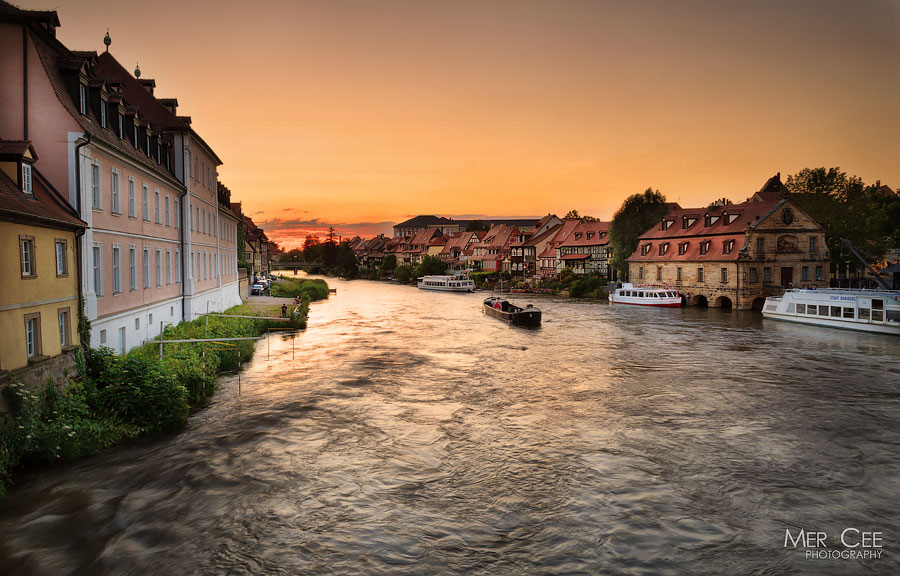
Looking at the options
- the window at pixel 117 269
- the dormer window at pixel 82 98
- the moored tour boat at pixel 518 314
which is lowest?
the moored tour boat at pixel 518 314

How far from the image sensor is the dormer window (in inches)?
712

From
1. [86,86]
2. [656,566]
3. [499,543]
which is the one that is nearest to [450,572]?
[499,543]

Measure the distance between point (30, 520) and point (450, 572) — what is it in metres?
8.24

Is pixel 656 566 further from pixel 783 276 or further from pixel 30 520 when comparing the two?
pixel 783 276

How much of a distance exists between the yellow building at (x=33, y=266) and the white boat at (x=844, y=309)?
45.2 meters

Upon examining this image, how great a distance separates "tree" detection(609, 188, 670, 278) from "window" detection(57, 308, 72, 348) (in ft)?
217

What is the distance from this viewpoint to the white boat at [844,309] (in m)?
38.2

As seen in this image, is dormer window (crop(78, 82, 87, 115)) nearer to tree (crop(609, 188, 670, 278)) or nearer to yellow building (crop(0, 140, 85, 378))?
yellow building (crop(0, 140, 85, 378))

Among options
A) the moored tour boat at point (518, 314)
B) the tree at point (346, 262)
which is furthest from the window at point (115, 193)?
the tree at point (346, 262)

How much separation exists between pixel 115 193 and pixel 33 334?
775 centimetres

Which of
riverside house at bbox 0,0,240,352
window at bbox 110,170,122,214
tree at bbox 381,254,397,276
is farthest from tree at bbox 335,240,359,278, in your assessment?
window at bbox 110,170,122,214

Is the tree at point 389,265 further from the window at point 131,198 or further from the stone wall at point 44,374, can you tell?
the stone wall at point 44,374

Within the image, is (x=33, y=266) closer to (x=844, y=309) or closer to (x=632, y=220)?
(x=844, y=309)

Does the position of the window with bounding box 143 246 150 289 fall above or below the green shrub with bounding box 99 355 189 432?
above
